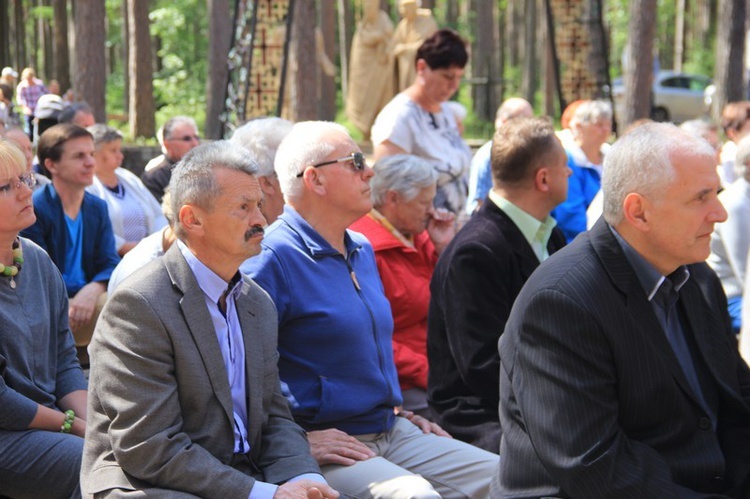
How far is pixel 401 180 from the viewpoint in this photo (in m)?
4.95

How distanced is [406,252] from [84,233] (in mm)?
1743

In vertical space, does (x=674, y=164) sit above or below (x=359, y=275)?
above

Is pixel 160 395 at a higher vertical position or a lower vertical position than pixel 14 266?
lower

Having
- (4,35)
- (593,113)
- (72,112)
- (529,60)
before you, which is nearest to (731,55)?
(593,113)

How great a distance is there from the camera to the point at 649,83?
17656 millimetres

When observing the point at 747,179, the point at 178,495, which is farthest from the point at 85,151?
the point at 747,179

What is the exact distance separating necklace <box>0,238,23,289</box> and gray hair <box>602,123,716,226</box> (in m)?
2.03

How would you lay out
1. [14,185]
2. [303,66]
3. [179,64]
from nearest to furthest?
[14,185], [303,66], [179,64]

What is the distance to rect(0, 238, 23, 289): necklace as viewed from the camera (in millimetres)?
3645

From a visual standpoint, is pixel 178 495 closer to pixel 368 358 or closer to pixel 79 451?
pixel 79 451

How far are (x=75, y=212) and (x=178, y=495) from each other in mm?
2917

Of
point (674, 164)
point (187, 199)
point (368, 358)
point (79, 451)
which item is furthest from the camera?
point (368, 358)

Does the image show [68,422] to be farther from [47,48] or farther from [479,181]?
[47,48]

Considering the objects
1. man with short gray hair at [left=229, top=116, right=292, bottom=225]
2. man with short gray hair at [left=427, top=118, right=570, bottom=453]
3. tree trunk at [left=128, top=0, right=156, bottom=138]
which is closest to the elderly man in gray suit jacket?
man with short gray hair at [left=427, top=118, right=570, bottom=453]
